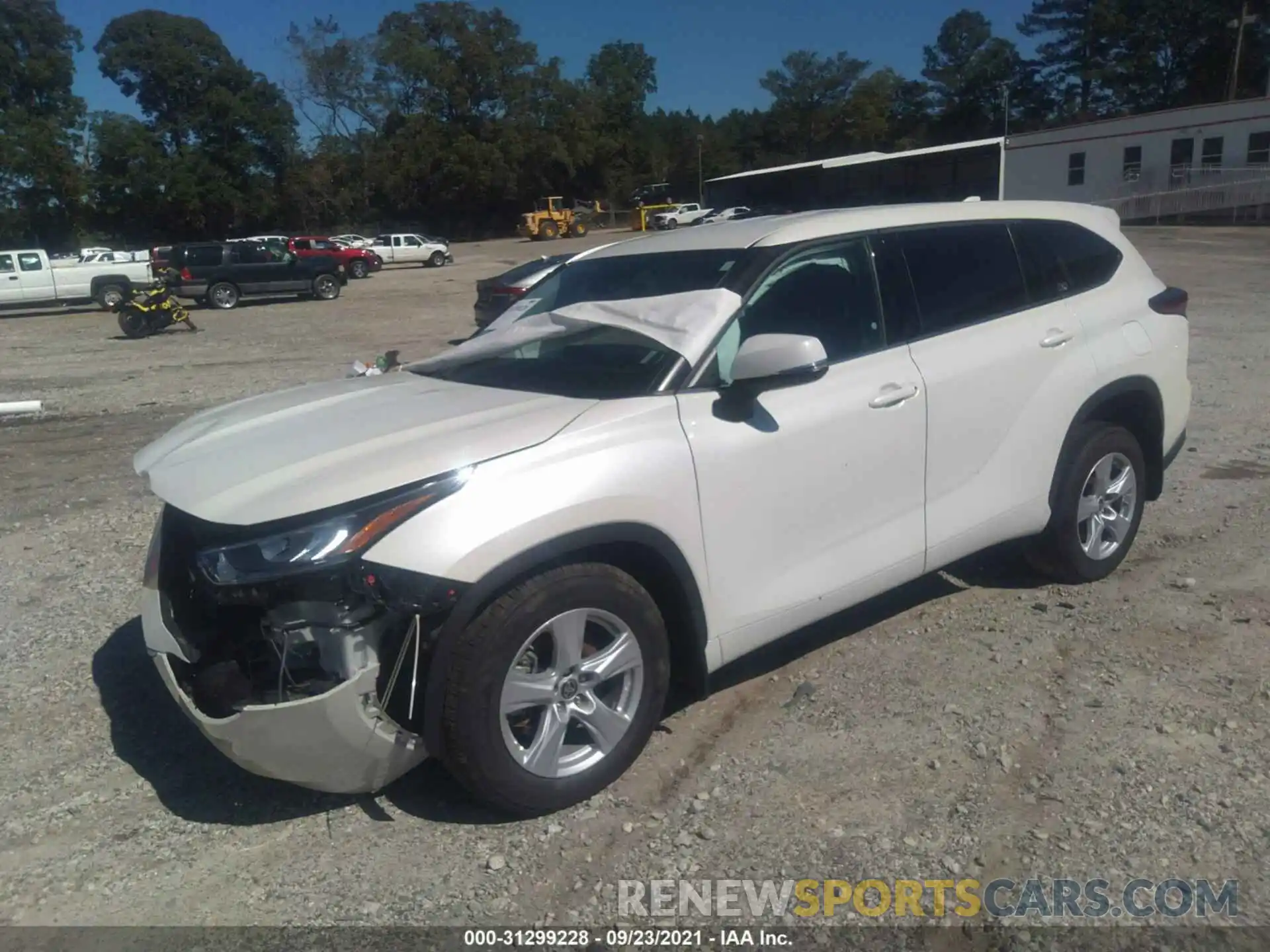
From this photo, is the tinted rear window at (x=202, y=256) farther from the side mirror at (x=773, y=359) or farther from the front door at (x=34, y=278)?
the side mirror at (x=773, y=359)

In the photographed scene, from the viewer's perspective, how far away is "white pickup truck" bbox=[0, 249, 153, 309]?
25594 millimetres

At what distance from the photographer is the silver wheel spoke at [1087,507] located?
15.5ft

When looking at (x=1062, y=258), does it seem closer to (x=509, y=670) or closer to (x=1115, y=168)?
(x=509, y=670)

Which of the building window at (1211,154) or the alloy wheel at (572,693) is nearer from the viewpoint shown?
the alloy wheel at (572,693)

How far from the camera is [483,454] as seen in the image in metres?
3.09

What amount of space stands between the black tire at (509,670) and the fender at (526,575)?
3 centimetres

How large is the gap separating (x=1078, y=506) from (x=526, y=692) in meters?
2.86

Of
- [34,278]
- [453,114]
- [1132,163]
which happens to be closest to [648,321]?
[34,278]

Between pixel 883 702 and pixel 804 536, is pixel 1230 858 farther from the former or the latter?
pixel 804 536

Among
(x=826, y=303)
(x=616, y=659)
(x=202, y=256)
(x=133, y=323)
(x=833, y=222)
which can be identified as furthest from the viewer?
(x=202, y=256)

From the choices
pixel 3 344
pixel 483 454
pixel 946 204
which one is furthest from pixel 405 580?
pixel 3 344

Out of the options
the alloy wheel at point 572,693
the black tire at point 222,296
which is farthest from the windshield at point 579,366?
the black tire at point 222,296

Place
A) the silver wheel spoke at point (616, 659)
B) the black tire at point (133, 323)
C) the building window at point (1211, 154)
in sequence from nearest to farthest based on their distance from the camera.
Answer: the silver wheel spoke at point (616, 659) < the black tire at point (133, 323) < the building window at point (1211, 154)

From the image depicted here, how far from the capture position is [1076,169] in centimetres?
4409
